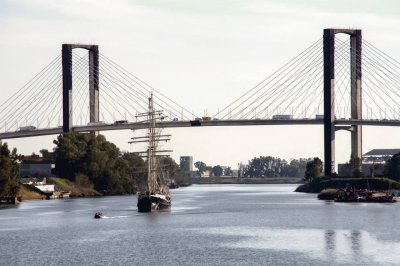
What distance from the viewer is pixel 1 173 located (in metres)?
156

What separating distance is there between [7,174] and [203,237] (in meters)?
70.4

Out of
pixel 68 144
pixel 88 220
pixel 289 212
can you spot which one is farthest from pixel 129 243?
pixel 68 144

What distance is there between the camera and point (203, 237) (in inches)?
3607

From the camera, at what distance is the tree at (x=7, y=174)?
511ft

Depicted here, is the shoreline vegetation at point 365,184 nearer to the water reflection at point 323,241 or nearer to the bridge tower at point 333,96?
the bridge tower at point 333,96

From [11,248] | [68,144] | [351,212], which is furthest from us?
[68,144]

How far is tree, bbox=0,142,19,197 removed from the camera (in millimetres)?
155750

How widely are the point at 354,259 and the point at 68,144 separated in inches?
5127

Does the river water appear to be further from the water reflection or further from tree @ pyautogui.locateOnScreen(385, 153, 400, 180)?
tree @ pyautogui.locateOnScreen(385, 153, 400, 180)

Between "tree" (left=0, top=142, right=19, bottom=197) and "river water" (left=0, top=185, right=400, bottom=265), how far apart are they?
23520mm

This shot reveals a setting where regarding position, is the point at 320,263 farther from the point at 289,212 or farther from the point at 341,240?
the point at 289,212

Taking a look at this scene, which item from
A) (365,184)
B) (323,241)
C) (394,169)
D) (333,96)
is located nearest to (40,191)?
(333,96)

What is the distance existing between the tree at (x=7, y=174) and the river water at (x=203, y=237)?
926 inches

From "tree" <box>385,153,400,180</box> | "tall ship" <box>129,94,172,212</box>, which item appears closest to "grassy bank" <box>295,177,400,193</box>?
"tree" <box>385,153,400,180</box>
